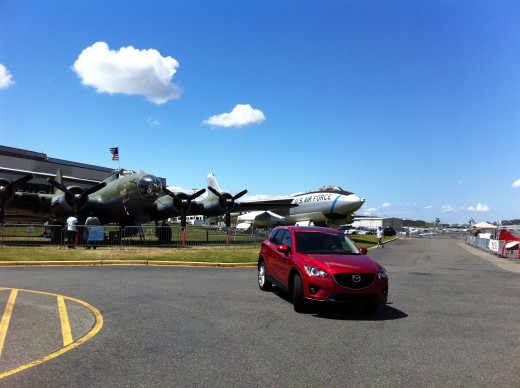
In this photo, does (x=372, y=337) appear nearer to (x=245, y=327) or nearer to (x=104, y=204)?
(x=245, y=327)

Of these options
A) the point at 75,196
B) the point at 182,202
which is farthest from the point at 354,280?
the point at 182,202

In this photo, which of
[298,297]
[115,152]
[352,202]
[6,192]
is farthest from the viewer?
[115,152]

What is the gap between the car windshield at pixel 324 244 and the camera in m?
8.76

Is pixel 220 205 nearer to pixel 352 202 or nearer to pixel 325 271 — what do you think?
pixel 352 202

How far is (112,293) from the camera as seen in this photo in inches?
366

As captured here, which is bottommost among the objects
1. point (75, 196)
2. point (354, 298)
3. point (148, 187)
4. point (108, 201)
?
point (354, 298)

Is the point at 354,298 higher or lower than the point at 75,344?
higher

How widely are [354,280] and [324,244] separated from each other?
1638 mm

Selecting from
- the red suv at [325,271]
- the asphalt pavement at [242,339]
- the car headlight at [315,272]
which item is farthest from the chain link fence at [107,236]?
the car headlight at [315,272]

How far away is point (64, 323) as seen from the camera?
6.53 metres

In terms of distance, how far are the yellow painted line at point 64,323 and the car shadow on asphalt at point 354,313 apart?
408 cm

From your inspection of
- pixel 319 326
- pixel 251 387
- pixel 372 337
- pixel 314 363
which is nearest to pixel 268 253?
pixel 319 326

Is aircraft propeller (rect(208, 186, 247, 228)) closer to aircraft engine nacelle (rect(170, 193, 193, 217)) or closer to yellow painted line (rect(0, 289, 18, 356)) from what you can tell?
aircraft engine nacelle (rect(170, 193, 193, 217))

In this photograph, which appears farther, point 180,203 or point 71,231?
point 180,203
